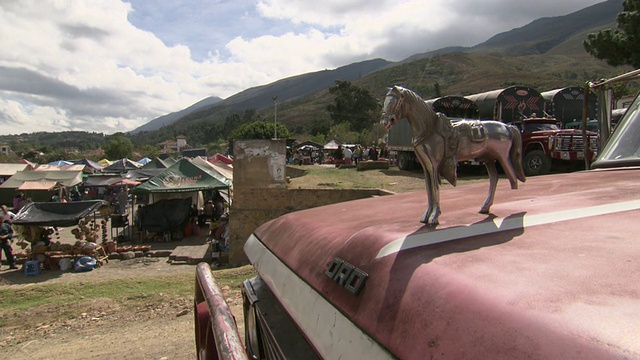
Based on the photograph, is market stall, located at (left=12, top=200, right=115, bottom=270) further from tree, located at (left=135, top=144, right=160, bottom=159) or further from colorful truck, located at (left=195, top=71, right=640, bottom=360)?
tree, located at (left=135, top=144, right=160, bottom=159)

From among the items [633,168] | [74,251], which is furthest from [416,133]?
[74,251]

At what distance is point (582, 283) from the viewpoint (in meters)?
0.90

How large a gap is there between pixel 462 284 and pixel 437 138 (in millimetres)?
673

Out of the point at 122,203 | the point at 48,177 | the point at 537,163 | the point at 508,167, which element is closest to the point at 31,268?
the point at 122,203

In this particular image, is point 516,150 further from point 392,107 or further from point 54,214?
point 54,214

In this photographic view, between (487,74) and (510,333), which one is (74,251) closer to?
(510,333)

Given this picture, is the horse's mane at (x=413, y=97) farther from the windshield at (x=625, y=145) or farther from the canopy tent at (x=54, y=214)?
the canopy tent at (x=54, y=214)

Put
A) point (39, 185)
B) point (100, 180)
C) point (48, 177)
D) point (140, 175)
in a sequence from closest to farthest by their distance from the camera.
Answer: point (39, 185), point (140, 175), point (48, 177), point (100, 180)

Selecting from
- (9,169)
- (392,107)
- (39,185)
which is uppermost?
(9,169)

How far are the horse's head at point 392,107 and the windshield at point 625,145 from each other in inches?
68.1

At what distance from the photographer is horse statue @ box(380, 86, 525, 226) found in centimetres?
150

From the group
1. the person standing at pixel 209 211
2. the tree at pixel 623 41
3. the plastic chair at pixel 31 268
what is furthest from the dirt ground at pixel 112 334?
the tree at pixel 623 41

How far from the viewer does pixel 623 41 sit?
57.4 ft

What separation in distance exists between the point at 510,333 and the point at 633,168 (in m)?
2.05
